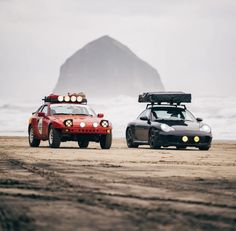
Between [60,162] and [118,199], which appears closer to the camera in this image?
[118,199]

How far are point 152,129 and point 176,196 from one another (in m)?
15.1

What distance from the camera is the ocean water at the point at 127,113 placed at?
46597 mm

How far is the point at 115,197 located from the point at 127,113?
185 ft

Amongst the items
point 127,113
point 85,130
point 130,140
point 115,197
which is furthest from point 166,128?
point 127,113

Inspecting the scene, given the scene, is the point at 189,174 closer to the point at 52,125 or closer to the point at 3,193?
the point at 3,193

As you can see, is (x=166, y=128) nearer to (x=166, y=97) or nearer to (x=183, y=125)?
(x=183, y=125)

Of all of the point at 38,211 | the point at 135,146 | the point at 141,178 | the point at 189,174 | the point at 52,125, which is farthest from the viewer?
the point at 135,146

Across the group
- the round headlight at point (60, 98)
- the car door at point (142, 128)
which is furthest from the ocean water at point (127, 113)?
the round headlight at point (60, 98)

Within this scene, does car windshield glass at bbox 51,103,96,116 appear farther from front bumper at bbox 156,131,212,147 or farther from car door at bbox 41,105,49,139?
front bumper at bbox 156,131,212,147

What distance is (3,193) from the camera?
9594mm

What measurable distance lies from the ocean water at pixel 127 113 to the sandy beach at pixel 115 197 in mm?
25345

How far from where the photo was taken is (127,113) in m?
65.4

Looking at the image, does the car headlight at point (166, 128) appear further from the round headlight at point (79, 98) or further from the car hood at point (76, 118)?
the round headlight at point (79, 98)

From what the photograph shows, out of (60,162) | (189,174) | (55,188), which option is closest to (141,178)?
(189,174)
